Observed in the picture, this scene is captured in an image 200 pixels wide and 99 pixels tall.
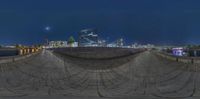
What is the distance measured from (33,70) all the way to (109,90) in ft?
3.86

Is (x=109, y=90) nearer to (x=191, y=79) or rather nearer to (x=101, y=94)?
(x=101, y=94)

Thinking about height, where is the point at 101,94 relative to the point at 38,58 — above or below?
below

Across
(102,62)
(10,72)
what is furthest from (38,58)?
(102,62)

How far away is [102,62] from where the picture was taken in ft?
23.7

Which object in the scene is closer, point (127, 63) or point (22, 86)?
point (22, 86)

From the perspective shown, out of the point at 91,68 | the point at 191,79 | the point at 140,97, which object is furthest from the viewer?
the point at 191,79

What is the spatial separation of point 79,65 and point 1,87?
1147 millimetres

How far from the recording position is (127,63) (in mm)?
7234

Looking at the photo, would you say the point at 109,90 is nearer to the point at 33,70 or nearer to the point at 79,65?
the point at 79,65

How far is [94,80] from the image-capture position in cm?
679

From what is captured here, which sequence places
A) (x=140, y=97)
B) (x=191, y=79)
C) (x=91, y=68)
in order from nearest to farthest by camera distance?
(x=140, y=97) < (x=91, y=68) < (x=191, y=79)

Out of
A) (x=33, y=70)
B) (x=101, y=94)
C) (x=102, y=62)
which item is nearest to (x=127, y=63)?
(x=102, y=62)

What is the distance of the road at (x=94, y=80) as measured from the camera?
6.53 meters

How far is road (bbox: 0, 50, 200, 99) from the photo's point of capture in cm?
653
